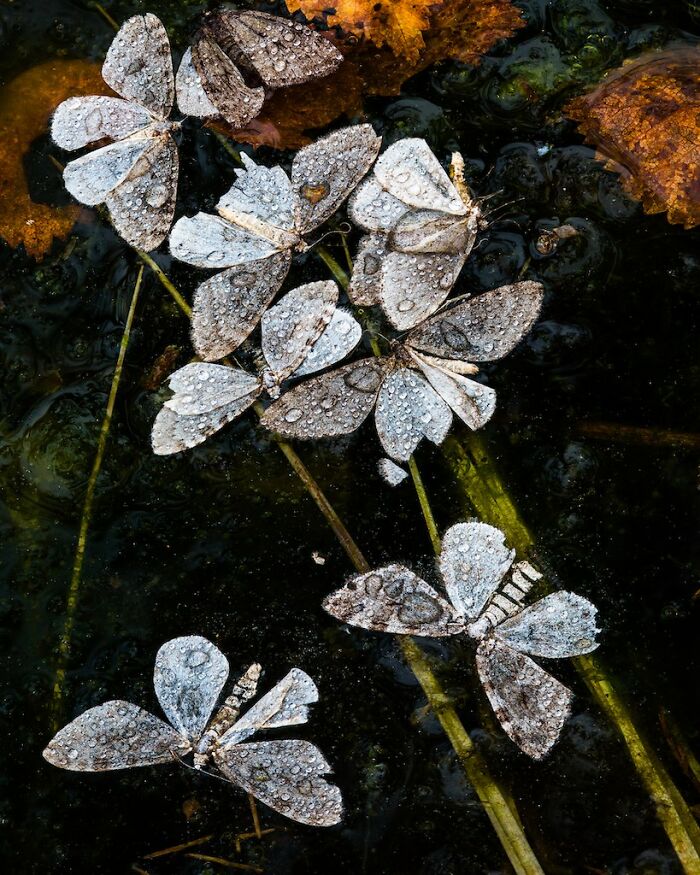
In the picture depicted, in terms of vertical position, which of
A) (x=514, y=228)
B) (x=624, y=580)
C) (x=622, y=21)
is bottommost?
(x=624, y=580)

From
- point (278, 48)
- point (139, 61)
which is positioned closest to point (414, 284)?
point (278, 48)

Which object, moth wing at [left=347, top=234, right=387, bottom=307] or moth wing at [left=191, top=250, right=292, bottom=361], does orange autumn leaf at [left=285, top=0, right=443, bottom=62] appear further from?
moth wing at [left=191, top=250, right=292, bottom=361]

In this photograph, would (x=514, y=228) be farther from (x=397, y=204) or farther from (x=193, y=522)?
(x=193, y=522)

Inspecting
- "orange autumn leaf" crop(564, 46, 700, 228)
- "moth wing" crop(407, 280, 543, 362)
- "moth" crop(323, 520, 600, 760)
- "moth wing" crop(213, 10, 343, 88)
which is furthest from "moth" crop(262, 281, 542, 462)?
"moth wing" crop(213, 10, 343, 88)

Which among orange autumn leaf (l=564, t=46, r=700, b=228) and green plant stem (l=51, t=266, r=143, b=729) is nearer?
orange autumn leaf (l=564, t=46, r=700, b=228)

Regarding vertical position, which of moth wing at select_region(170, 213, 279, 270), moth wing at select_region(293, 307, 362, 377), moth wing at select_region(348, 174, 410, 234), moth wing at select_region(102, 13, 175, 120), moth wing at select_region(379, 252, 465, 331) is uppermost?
moth wing at select_region(102, 13, 175, 120)

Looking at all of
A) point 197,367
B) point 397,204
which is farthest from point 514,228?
point 197,367
